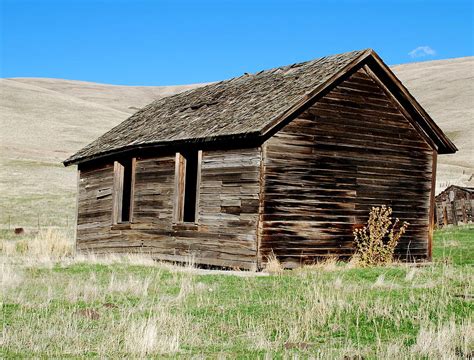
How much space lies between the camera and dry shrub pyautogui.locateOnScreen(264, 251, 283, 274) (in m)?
14.8

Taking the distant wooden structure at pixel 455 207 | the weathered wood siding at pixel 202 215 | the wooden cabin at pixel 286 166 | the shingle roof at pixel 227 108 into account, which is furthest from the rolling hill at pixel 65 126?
the wooden cabin at pixel 286 166

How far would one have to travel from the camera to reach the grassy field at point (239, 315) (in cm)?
723

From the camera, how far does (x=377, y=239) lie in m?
16.4

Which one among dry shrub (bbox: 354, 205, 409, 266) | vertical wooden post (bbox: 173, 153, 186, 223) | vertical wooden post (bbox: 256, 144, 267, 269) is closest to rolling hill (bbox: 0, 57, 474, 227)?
vertical wooden post (bbox: 173, 153, 186, 223)

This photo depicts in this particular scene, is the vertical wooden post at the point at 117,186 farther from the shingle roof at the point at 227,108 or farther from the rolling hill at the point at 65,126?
the rolling hill at the point at 65,126

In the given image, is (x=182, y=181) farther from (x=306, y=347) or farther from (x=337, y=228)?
(x=306, y=347)

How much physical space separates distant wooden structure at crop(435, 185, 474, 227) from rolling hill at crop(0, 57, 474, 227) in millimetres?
12595

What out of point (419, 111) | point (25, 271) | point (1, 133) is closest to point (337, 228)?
point (419, 111)

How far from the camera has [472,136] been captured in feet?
231

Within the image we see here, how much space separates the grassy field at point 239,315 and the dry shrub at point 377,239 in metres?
2.55

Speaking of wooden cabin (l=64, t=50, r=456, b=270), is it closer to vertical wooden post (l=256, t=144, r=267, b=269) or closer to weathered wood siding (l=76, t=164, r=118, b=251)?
vertical wooden post (l=256, t=144, r=267, b=269)

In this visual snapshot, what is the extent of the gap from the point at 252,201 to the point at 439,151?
626cm

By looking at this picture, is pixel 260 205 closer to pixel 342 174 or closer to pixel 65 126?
pixel 342 174

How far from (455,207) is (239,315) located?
82.6ft
